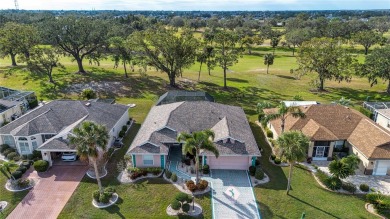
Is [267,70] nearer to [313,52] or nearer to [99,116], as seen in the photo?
[313,52]

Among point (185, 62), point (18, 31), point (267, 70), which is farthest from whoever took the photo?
point (267, 70)

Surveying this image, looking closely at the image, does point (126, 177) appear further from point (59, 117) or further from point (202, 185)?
point (59, 117)

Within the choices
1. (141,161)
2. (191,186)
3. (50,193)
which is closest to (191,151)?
(191,186)

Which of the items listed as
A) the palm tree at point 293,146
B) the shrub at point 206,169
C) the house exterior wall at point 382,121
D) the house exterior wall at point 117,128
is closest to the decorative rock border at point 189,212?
the shrub at point 206,169

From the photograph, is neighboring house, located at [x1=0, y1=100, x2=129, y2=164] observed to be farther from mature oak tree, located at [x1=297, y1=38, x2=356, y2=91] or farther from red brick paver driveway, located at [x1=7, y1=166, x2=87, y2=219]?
mature oak tree, located at [x1=297, y1=38, x2=356, y2=91]

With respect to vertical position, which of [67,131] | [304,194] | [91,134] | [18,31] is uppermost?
[18,31]

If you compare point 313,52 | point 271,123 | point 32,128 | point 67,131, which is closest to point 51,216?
point 67,131

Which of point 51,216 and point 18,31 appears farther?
point 18,31

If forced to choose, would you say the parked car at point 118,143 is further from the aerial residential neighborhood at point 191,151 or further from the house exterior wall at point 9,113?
the house exterior wall at point 9,113
